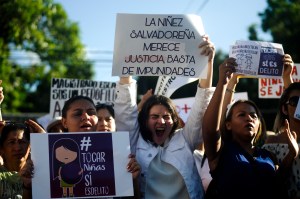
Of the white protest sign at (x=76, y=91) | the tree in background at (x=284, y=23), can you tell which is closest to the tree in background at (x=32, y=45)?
the white protest sign at (x=76, y=91)

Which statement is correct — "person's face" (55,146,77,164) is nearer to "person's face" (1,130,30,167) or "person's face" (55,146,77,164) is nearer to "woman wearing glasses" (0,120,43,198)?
"woman wearing glasses" (0,120,43,198)

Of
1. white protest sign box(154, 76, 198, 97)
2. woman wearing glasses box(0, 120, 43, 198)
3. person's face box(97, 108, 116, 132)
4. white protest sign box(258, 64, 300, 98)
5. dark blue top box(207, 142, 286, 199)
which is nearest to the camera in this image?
dark blue top box(207, 142, 286, 199)

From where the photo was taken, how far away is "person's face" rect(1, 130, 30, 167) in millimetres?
4988

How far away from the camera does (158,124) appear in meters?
4.86

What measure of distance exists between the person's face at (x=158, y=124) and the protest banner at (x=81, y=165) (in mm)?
323

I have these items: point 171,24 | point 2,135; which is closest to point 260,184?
point 171,24

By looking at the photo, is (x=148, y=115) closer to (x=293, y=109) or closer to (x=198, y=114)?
(x=198, y=114)

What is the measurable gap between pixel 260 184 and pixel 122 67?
1504 mm

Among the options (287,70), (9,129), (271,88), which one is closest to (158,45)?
(287,70)

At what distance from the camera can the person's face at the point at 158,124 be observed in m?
4.87

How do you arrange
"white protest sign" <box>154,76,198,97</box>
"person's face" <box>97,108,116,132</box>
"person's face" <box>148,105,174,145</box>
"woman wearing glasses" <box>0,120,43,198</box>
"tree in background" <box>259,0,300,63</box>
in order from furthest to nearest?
"tree in background" <box>259,0,300,63</box>
"white protest sign" <box>154,76,198,97</box>
"person's face" <box>97,108,116,132</box>
"person's face" <box>148,105,174,145</box>
"woman wearing glasses" <box>0,120,43,198</box>

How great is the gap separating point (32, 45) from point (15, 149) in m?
14.8

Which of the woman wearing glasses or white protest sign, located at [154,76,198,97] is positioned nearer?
the woman wearing glasses

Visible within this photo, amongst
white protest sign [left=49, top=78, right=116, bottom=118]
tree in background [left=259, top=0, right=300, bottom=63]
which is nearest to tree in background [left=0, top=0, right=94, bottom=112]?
white protest sign [left=49, top=78, right=116, bottom=118]
